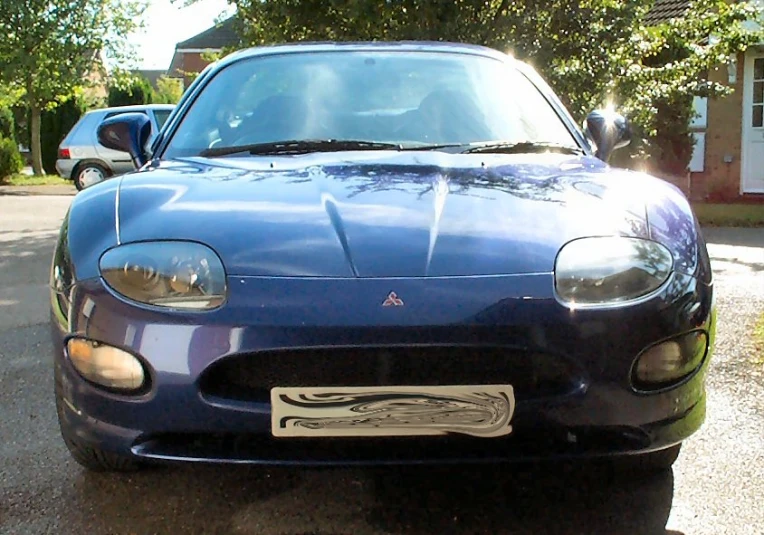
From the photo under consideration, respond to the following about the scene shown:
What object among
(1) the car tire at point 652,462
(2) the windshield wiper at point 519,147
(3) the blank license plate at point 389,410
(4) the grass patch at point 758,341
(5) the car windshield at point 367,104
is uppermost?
(5) the car windshield at point 367,104

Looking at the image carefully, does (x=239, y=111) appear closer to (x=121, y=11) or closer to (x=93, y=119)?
(x=93, y=119)

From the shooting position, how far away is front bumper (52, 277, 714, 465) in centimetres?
213

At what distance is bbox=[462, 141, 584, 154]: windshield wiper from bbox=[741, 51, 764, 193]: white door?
12.8 metres

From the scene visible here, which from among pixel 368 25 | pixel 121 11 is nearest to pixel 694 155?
pixel 368 25

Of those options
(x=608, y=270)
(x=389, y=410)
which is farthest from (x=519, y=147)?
(x=389, y=410)

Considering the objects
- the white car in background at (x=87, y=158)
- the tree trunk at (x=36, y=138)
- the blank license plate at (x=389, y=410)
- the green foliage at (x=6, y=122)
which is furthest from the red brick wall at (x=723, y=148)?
the green foliage at (x=6, y=122)

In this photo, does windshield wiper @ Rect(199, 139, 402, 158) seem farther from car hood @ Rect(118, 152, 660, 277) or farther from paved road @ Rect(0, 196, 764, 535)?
paved road @ Rect(0, 196, 764, 535)

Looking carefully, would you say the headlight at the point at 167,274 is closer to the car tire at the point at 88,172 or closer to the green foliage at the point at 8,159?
the car tire at the point at 88,172

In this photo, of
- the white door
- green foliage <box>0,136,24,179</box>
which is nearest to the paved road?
the white door

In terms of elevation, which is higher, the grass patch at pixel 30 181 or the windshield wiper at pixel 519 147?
the windshield wiper at pixel 519 147

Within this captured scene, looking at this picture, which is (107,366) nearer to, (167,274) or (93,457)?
(167,274)

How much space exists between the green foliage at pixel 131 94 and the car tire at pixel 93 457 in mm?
27150

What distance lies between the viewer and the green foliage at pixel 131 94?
29.2 m

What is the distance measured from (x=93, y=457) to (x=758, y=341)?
3.28 metres
